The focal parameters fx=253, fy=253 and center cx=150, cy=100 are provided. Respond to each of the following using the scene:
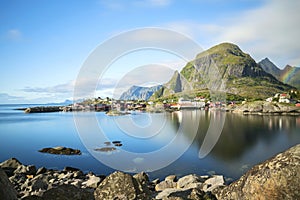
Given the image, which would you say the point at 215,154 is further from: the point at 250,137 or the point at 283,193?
the point at 283,193

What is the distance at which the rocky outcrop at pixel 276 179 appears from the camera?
4465 mm

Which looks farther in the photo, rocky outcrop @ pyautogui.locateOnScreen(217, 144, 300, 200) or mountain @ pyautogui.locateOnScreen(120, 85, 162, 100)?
mountain @ pyautogui.locateOnScreen(120, 85, 162, 100)

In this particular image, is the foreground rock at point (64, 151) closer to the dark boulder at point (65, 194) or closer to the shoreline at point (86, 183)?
the shoreline at point (86, 183)

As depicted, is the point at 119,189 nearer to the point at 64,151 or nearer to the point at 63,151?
the point at 64,151

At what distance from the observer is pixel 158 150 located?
2945cm

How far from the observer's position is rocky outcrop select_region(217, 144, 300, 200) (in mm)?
4465

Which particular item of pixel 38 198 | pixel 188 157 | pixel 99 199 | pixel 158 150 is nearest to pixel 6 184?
pixel 38 198

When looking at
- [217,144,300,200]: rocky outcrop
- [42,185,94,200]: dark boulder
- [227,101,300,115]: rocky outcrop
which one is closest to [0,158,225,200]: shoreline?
[42,185,94,200]: dark boulder

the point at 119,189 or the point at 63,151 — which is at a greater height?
the point at 119,189

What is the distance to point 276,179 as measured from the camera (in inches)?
180

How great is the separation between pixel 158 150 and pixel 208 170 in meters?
8.72

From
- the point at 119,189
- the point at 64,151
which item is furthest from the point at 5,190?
the point at 64,151

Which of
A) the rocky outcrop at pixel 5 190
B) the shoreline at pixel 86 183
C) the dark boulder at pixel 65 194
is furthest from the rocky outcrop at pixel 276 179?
the rocky outcrop at pixel 5 190

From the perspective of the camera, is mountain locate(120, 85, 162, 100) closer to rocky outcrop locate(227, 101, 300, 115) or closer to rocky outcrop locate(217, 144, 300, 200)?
rocky outcrop locate(217, 144, 300, 200)
